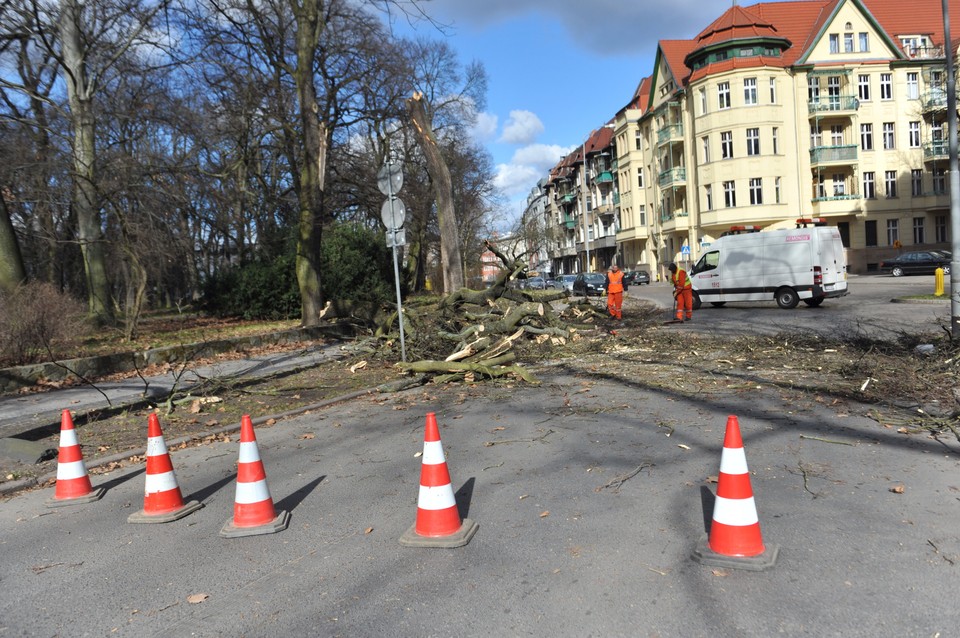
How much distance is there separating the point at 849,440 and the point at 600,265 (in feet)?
247

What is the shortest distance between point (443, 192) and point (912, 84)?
4501 centimetres

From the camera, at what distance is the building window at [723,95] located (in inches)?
1818

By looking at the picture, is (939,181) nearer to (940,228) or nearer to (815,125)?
(940,228)

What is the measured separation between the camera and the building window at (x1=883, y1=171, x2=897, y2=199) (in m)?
49.1

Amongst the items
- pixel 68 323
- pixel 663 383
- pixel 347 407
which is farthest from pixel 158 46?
pixel 663 383

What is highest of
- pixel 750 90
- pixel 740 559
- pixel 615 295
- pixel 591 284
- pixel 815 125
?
pixel 750 90

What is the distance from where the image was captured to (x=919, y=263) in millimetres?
39625

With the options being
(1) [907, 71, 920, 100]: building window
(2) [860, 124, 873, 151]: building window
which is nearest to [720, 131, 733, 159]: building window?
(2) [860, 124, 873, 151]: building window

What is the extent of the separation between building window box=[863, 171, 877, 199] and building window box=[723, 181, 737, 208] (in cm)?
1029

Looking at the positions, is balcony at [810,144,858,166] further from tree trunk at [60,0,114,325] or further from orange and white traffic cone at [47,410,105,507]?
orange and white traffic cone at [47,410,105,507]

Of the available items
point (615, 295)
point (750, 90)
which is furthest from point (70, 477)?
point (750, 90)

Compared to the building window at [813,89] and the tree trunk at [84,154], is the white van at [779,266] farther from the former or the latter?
the building window at [813,89]

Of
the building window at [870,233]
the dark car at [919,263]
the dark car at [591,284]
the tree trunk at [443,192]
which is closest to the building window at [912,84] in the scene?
the building window at [870,233]

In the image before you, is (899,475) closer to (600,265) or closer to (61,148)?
(61,148)
